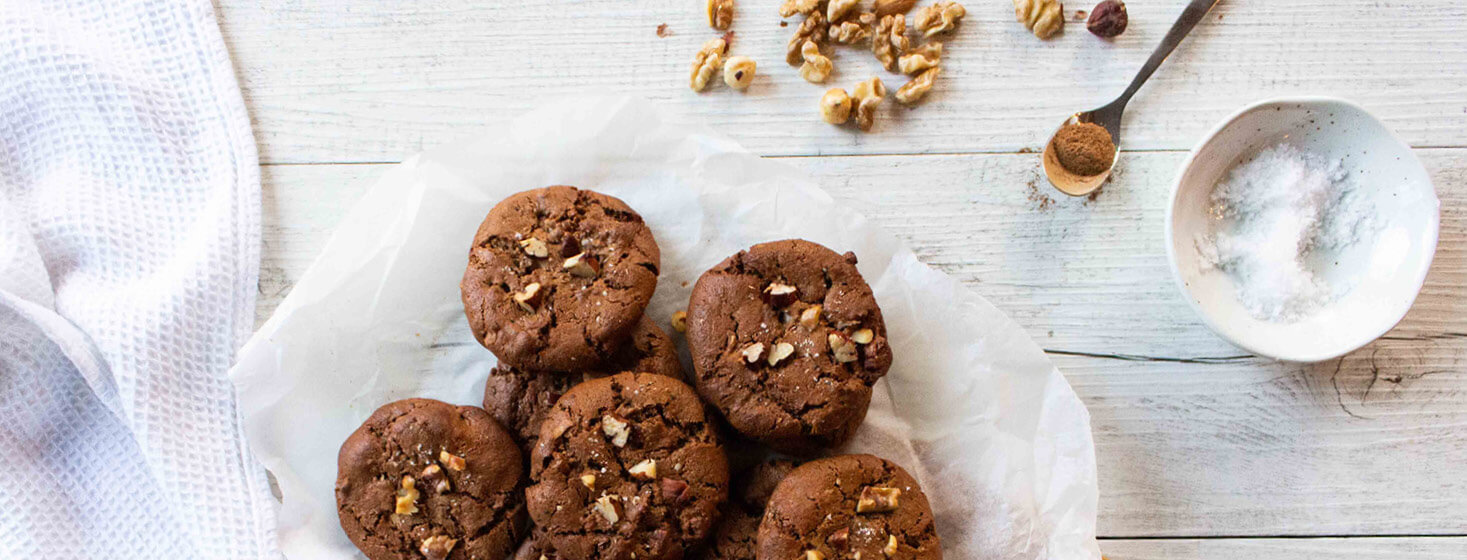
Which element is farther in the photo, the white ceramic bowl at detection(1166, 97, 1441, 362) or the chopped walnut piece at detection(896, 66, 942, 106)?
the chopped walnut piece at detection(896, 66, 942, 106)

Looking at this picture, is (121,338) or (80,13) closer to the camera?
(121,338)

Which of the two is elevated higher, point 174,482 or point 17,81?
point 17,81

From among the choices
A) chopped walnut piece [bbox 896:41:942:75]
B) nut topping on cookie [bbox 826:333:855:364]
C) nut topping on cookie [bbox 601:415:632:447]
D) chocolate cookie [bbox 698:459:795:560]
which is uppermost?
chopped walnut piece [bbox 896:41:942:75]

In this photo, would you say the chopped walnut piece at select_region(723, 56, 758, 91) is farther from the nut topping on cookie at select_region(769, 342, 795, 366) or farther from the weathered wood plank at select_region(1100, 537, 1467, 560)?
the weathered wood plank at select_region(1100, 537, 1467, 560)

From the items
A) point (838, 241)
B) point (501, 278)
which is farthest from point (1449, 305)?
point (501, 278)

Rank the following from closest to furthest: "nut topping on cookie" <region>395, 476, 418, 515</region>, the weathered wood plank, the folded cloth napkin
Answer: "nut topping on cookie" <region>395, 476, 418, 515</region>
the folded cloth napkin
the weathered wood plank

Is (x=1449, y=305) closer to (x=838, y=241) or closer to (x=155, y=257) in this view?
(x=838, y=241)

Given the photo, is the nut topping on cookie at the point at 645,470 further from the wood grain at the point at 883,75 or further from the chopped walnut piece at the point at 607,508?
the wood grain at the point at 883,75

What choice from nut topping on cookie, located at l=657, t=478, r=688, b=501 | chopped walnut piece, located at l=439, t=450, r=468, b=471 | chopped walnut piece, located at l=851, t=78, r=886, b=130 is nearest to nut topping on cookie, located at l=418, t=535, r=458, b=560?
chopped walnut piece, located at l=439, t=450, r=468, b=471
